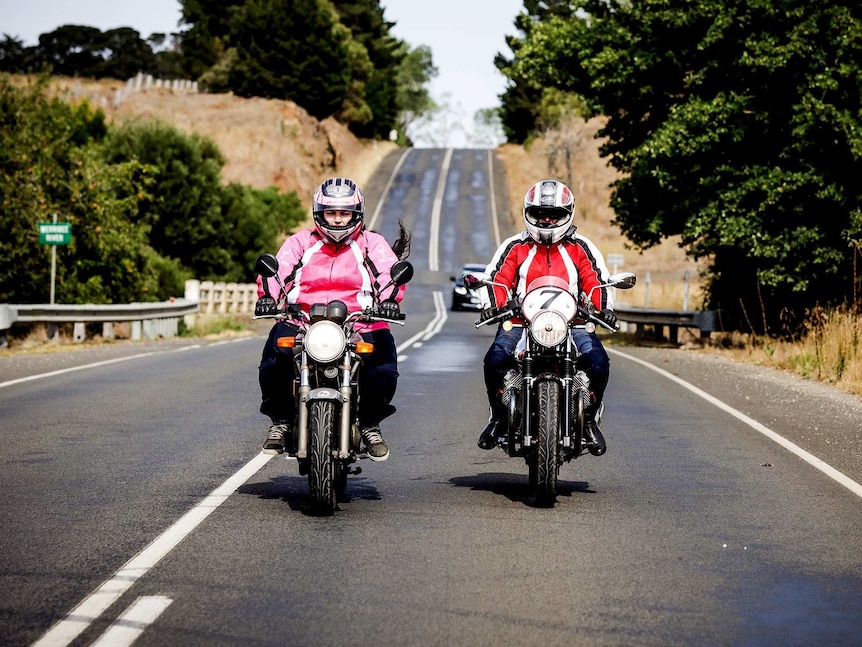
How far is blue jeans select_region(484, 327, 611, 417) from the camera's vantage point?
28.6ft

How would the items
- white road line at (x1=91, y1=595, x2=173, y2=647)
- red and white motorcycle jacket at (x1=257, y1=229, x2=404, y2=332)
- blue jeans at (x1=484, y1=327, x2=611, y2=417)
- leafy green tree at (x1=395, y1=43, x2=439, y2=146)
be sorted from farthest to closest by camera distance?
1. leafy green tree at (x1=395, y1=43, x2=439, y2=146)
2. blue jeans at (x1=484, y1=327, x2=611, y2=417)
3. red and white motorcycle jacket at (x1=257, y1=229, x2=404, y2=332)
4. white road line at (x1=91, y1=595, x2=173, y2=647)

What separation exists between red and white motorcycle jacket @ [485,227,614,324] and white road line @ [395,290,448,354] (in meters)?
14.4

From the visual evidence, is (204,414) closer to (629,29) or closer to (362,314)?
(362,314)

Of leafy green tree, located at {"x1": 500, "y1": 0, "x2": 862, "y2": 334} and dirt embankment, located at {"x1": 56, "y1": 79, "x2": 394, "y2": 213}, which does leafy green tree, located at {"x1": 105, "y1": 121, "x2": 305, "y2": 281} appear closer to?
leafy green tree, located at {"x1": 500, "y1": 0, "x2": 862, "y2": 334}

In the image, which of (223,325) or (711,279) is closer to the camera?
(711,279)

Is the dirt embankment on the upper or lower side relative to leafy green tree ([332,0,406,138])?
lower

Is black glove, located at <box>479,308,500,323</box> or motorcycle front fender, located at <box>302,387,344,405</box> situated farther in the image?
black glove, located at <box>479,308,500,323</box>

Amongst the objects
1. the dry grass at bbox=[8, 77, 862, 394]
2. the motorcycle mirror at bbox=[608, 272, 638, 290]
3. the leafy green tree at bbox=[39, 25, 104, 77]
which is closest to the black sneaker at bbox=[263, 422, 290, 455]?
the motorcycle mirror at bbox=[608, 272, 638, 290]

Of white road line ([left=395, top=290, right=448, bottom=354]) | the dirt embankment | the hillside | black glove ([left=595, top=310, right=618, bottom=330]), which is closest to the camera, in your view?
black glove ([left=595, top=310, right=618, bottom=330])

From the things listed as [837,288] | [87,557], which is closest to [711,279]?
[837,288]

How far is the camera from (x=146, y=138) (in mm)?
48031

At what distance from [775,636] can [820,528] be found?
2.67 metres

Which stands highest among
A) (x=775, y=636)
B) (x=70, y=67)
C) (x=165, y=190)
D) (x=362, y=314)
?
(x=70, y=67)

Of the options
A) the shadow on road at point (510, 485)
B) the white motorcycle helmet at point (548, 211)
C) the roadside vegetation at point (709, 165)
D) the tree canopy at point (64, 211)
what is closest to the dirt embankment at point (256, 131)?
the tree canopy at point (64, 211)
